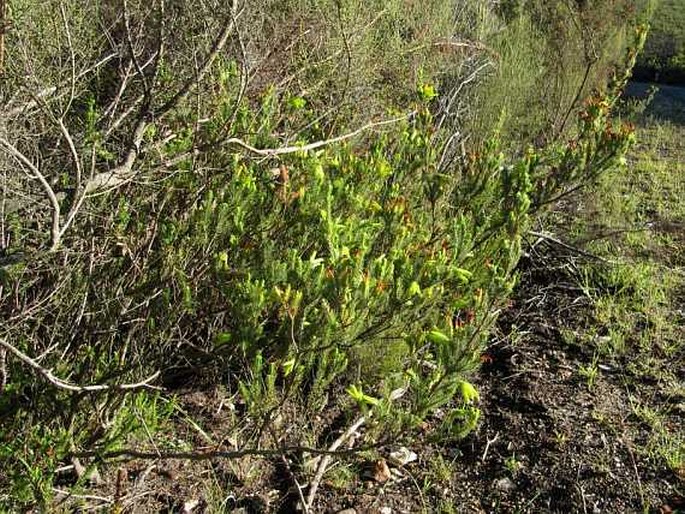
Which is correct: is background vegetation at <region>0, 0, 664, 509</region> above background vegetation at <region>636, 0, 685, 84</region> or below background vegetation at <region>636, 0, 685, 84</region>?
above

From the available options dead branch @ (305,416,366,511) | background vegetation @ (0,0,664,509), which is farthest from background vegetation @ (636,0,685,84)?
dead branch @ (305,416,366,511)

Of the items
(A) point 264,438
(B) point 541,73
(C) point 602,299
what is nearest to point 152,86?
(A) point 264,438

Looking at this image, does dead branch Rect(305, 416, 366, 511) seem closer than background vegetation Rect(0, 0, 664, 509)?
No

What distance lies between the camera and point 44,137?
2875 millimetres

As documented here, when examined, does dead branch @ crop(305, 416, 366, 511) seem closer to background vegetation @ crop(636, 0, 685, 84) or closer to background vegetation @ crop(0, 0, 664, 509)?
background vegetation @ crop(0, 0, 664, 509)

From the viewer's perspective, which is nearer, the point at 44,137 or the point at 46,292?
the point at 46,292

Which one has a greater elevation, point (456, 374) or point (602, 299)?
point (456, 374)

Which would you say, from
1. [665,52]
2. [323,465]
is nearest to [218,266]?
[323,465]

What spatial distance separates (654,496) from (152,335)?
1.80 m

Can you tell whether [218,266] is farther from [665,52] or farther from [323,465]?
[665,52]

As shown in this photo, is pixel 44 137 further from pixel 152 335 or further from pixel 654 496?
pixel 654 496

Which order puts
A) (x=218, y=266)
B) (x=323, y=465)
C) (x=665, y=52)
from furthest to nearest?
(x=665, y=52)
(x=323, y=465)
(x=218, y=266)

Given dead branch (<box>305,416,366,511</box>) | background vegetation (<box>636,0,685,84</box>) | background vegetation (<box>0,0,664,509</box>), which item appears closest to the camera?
background vegetation (<box>0,0,664,509</box>)

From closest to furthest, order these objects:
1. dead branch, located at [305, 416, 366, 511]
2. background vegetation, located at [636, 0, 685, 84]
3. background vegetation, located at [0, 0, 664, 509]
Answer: background vegetation, located at [0, 0, 664, 509]
dead branch, located at [305, 416, 366, 511]
background vegetation, located at [636, 0, 685, 84]
